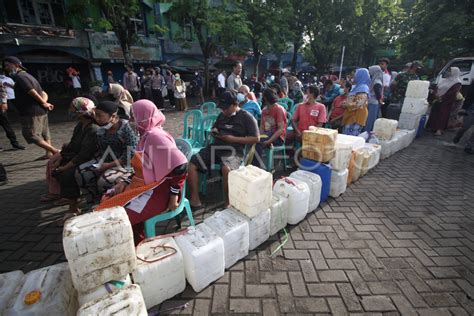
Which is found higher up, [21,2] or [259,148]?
[21,2]

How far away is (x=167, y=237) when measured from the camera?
2.12m

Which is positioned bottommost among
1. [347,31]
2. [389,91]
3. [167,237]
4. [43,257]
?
[43,257]

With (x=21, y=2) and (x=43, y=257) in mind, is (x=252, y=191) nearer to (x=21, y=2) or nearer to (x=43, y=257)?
(x=43, y=257)

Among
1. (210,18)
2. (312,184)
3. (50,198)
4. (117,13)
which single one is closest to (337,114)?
(312,184)

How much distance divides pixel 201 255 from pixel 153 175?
33.7 inches

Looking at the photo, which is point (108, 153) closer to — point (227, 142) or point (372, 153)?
point (227, 142)

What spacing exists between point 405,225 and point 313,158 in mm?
1382

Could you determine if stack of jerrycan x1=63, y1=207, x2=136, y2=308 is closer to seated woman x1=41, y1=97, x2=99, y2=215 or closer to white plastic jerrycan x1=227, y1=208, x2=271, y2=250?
white plastic jerrycan x1=227, y1=208, x2=271, y2=250

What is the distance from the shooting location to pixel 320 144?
3.26 meters

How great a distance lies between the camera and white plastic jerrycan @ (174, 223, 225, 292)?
6.59 ft

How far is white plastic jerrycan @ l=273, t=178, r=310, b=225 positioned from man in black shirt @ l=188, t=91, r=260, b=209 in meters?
0.71

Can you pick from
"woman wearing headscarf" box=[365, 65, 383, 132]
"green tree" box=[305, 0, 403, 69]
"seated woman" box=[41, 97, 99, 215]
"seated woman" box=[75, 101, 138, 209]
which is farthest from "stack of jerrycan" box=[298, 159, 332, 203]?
"green tree" box=[305, 0, 403, 69]

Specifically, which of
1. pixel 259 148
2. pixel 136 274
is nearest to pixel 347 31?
pixel 259 148

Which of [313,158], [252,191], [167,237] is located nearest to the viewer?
[167,237]
